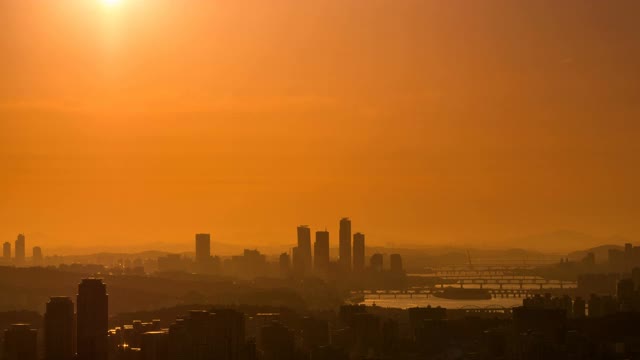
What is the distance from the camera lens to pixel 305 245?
408 feet

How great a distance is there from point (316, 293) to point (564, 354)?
46036 millimetres

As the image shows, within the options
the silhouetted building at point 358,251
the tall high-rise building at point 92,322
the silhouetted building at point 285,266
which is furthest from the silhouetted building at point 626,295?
the silhouetted building at point 358,251

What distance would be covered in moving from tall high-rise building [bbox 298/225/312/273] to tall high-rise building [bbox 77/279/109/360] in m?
76.3

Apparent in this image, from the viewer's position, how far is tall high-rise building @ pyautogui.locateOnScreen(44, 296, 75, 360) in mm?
37562

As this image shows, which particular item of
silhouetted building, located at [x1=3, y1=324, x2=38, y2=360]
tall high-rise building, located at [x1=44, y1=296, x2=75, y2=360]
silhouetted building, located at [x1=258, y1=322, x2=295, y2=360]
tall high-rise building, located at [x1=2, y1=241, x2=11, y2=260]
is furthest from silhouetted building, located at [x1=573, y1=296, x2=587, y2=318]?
tall high-rise building, located at [x1=2, y1=241, x2=11, y2=260]

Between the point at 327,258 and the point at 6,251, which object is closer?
the point at 327,258

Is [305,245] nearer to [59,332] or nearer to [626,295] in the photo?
[626,295]

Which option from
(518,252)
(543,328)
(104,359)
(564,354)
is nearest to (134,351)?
(104,359)

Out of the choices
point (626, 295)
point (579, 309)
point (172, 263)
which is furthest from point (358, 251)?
point (579, 309)

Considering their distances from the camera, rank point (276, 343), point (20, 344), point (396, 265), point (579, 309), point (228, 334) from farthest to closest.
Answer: point (396, 265), point (579, 309), point (276, 343), point (228, 334), point (20, 344)

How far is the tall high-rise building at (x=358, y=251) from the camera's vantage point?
119 meters

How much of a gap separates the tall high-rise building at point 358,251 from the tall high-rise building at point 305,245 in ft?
15.4

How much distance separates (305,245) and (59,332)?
86.0 metres

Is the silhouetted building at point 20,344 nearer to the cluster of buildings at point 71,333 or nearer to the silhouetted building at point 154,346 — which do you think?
the cluster of buildings at point 71,333
